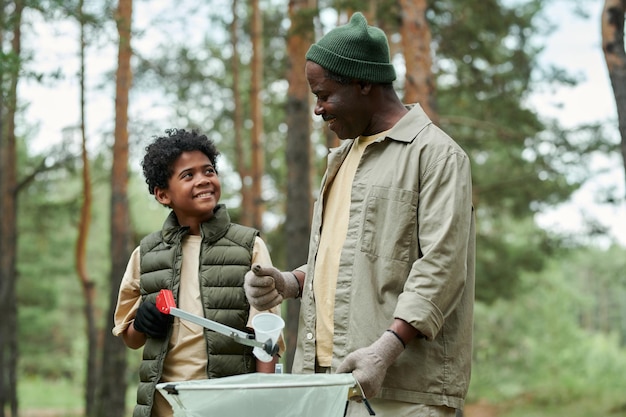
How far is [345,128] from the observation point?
288 centimetres

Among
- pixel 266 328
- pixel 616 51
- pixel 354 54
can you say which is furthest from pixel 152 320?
pixel 616 51

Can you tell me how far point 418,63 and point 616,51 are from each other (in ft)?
9.15

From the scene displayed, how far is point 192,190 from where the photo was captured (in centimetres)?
355

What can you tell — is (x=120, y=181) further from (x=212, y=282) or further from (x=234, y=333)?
(x=234, y=333)

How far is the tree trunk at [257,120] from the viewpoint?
49.6ft

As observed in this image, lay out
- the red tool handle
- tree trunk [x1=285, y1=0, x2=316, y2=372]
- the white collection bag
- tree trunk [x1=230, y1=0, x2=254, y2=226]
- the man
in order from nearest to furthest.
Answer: the white collection bag < the man < the red tool handle < tree trunk [x1=285, y1=0, x2=316, y2=372] < tree trunk [x1=230, y1=0, x2=254, y2=226]

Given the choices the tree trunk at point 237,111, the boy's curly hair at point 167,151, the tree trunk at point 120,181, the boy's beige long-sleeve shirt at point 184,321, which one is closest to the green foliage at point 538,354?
the tree trunk at point 237,111

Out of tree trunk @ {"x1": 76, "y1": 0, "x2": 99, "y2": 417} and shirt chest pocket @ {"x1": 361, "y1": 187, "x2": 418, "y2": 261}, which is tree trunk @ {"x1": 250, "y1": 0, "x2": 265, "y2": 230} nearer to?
tree trunk @ {"x1": 76, "y1": 0, "x2": 99, "y2": 417}

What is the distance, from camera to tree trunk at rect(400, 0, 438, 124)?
28.1 feet

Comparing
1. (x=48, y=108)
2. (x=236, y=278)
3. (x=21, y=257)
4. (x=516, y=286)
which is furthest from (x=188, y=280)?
(x=21, y=257)

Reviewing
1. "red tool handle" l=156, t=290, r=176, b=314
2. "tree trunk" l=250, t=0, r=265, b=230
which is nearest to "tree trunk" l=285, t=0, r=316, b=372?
"tree trunk" l=250, t=0, r=265, b=230

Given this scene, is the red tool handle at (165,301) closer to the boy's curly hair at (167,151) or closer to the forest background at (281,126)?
the boy's curly hair at (167,151)

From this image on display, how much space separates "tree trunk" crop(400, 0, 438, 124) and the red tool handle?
5.69 m

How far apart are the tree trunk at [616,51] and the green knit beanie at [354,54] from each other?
3713 millimetres
